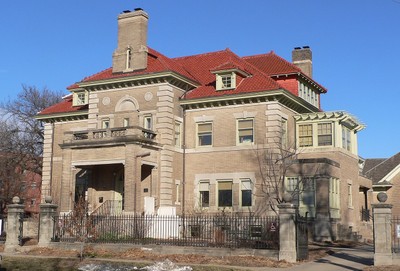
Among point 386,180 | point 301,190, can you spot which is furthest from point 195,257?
point 386,180

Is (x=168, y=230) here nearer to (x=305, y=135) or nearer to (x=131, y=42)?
(x=305, y=135)

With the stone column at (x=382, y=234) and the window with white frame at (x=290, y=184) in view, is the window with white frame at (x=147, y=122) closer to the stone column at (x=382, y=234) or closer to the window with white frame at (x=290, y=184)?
the window with white frame at (x=290, y=184)

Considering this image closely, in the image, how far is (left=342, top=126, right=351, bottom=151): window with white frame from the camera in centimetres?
3731

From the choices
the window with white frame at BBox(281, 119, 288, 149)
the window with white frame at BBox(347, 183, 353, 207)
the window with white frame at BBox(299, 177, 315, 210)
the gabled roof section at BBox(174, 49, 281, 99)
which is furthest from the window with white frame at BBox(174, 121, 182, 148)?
the window with white frame at BBox(347, 183, 353, 207)

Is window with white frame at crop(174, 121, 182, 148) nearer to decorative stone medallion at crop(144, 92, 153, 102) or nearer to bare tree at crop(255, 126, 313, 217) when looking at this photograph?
decorative stone medallion at crop(144, 92, 153, 102)

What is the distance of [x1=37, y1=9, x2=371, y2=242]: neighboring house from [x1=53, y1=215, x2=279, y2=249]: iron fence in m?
3.29

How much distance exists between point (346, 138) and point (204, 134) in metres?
10.0

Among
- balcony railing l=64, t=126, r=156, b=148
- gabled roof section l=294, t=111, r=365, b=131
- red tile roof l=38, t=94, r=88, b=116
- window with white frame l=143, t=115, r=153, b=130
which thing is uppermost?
red tile roof l=38, t=94, r=88, b=116

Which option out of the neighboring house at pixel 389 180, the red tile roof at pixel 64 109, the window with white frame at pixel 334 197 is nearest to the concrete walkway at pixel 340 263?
the window with white frame at pixel 334 197

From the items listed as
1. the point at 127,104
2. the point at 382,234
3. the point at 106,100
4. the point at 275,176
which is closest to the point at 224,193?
the point at 275,176

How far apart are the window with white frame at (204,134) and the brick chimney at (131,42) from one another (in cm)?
549

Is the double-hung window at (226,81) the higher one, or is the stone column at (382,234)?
the double-hung window at (226,81)

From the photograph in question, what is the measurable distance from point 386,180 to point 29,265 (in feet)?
115

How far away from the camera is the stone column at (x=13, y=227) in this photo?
28.0m
